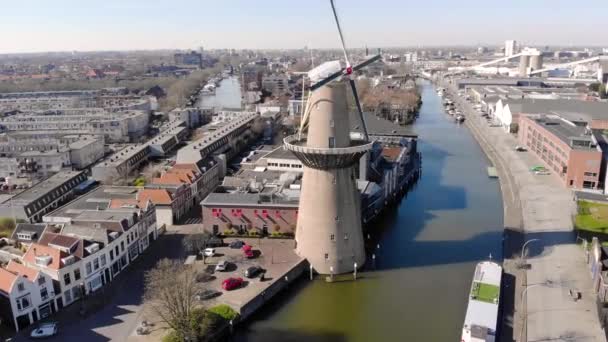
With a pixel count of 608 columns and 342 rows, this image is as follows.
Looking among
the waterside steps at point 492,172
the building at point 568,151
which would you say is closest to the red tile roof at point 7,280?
the building at point 568,151

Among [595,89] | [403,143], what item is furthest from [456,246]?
[595,89]

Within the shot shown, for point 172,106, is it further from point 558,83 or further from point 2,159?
point 558,83

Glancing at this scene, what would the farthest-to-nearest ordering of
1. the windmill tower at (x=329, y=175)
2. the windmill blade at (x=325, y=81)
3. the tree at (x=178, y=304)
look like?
the windmill tower at (x=329, y=175) < the windmill blade at (x=325, y=81) < the tree at (x=178, y=304)

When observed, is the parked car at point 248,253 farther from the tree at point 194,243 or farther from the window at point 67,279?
the window at point 67,279

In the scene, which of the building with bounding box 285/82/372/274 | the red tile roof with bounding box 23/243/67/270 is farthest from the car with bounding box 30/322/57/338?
the building with bounding box 285/82/372/274

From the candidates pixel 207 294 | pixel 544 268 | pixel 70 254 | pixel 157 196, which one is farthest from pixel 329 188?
pixel 157 196

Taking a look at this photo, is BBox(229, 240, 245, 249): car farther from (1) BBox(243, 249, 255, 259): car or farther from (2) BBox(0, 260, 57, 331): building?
(2) BBox(0, 260, 57, 331): building
